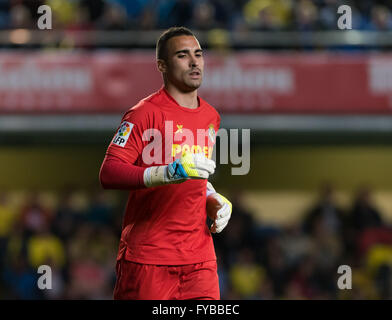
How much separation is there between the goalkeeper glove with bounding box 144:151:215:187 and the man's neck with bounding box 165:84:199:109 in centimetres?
48

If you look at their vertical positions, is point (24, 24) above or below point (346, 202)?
above

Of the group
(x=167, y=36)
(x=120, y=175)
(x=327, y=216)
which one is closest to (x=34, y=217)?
(x=327, y=216)

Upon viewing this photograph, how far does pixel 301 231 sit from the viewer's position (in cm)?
1146

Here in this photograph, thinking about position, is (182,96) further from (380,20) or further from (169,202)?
(380,20)

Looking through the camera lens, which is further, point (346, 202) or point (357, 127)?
point (346, 202)

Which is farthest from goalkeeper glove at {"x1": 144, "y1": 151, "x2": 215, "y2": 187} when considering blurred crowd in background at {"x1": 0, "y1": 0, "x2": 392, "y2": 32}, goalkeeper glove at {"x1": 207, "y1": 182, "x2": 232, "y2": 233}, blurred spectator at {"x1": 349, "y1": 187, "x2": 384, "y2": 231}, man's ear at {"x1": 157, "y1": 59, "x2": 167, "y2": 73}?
blurred spectator at {"x1": 349, "y1": 187, "x2": 384, "y2": 231}

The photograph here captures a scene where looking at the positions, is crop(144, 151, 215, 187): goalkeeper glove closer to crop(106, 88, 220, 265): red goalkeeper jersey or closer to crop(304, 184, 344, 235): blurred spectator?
crop(106, 88, 220, 265): red goalkeeper jersey

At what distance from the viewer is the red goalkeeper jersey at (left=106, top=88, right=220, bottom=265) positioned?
3.92m

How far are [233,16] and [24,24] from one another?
121 inches

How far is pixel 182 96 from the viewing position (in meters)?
4.07

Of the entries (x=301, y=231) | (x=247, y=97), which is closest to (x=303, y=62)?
(x=247, y=97)

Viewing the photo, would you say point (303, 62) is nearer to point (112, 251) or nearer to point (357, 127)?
point (357, 127)
